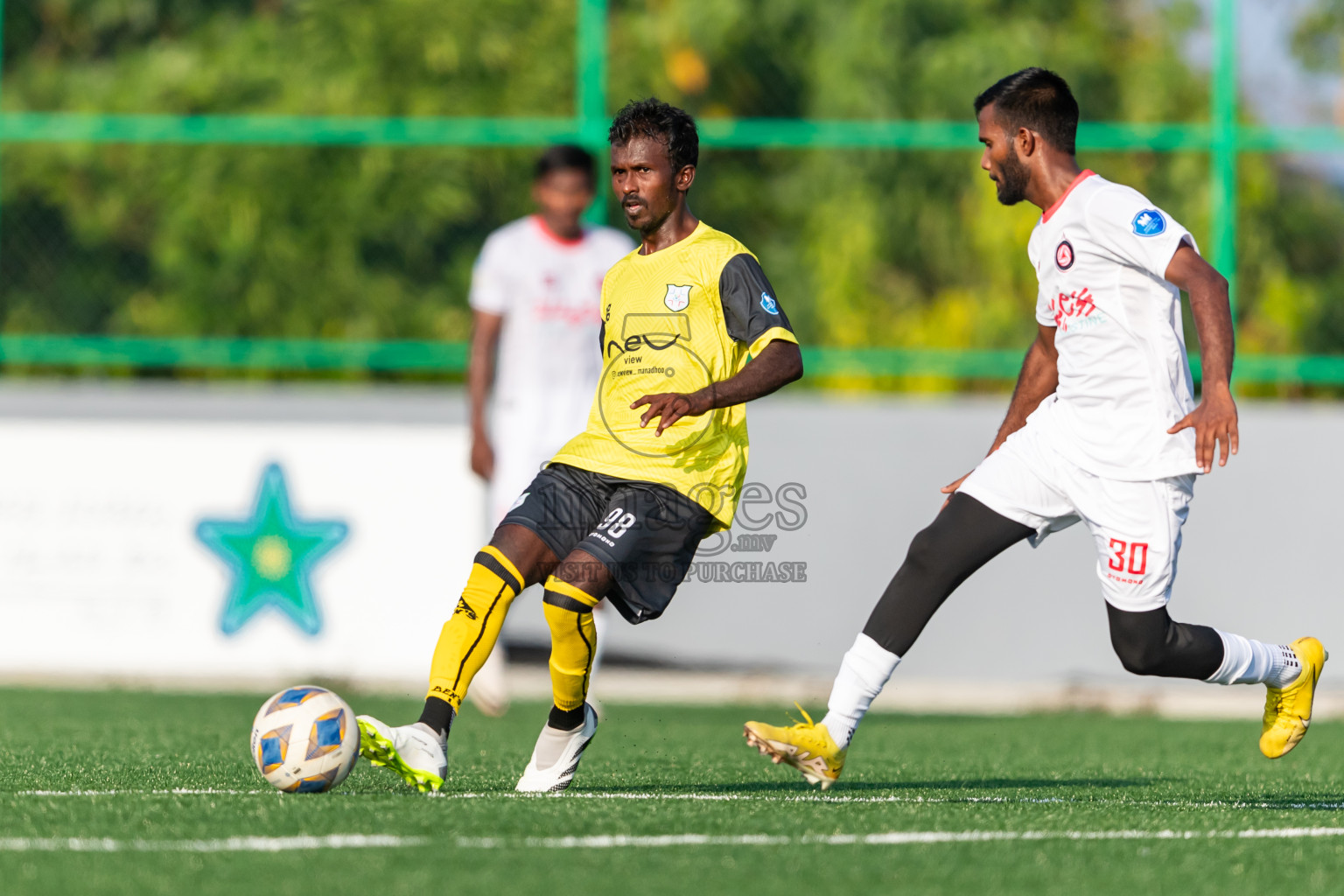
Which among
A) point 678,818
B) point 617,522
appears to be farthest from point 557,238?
point 678,818

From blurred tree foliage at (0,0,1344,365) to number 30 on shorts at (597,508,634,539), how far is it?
5.62 meters

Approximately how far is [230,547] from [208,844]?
17.7ft

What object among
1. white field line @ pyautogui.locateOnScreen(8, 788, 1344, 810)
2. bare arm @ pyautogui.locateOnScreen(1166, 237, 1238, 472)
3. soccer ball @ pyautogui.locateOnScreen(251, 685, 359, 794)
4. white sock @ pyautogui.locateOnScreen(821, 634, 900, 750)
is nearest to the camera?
bare arm @ pyautogui.locateOnScreen(1166, 237, 1238, 472)

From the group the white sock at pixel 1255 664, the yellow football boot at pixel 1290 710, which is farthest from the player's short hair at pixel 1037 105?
the yellow football boot at pixel 1290 710

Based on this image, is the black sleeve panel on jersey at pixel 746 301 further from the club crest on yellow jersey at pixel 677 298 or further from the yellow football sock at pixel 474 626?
the yellow football sock at pixel 474 626

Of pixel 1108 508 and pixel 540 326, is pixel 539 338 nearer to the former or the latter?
pixel 540 326

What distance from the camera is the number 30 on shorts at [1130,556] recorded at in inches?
199

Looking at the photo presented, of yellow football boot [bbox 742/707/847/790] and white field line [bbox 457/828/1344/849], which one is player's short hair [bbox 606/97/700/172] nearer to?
yellow football boot [bbox 742/707/847/790]

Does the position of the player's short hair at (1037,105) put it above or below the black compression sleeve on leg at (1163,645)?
above

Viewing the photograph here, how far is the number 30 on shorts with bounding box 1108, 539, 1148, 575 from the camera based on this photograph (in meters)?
5.06

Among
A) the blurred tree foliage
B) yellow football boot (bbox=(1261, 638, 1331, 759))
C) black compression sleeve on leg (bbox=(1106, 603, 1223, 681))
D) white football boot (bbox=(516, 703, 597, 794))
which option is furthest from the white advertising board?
yellow football boot (bbox=(1261, 638, 1331, 759))

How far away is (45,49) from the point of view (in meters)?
14.9

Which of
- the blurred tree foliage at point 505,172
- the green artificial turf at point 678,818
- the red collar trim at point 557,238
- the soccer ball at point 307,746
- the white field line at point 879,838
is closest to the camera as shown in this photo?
the green artificial turf at point 678,818

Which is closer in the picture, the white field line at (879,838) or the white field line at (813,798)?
the white field line at (879,838)
